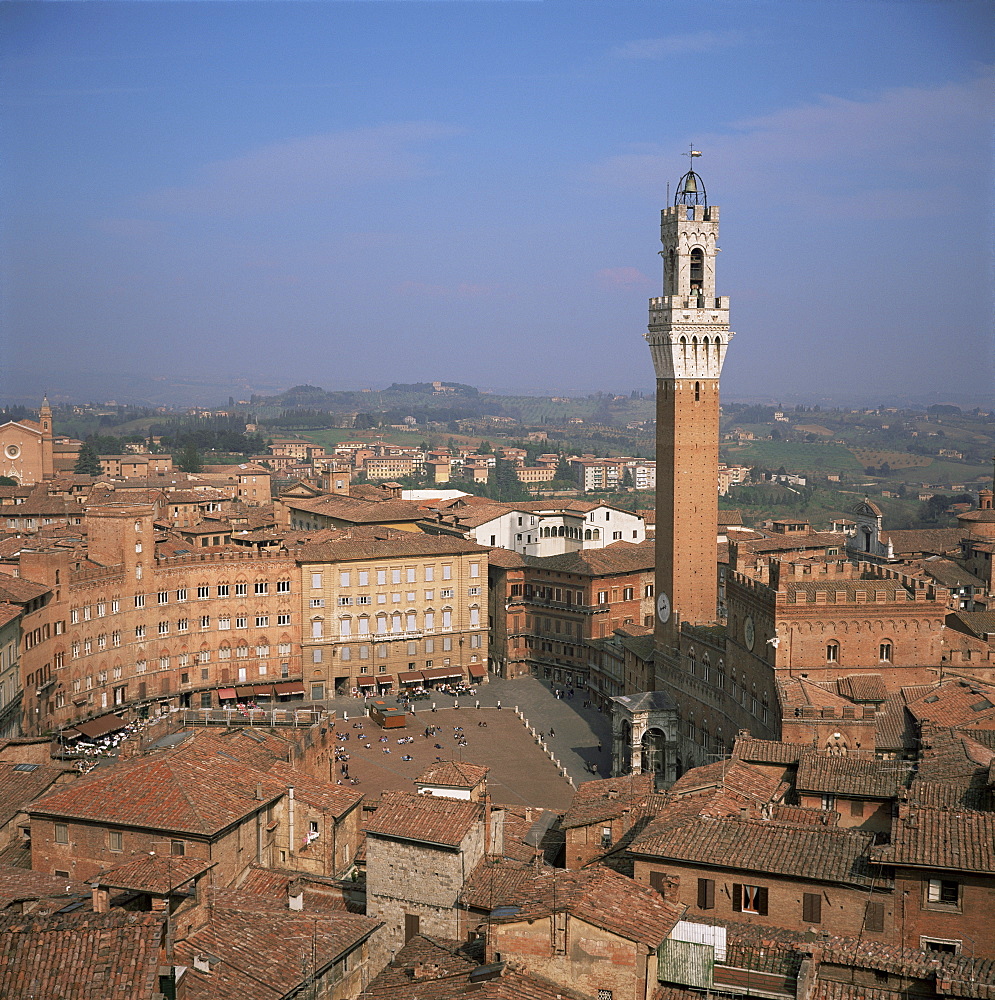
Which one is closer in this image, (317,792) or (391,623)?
(317,792)

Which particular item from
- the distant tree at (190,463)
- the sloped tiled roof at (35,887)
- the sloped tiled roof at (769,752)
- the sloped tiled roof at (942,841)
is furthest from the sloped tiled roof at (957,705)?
the distant tree at (190,463)

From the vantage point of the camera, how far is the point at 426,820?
2156 centimetres

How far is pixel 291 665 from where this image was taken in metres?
67.0

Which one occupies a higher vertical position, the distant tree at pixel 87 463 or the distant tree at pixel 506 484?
the distant tree at pixel 87 463

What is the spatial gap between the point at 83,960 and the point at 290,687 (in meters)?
50.9

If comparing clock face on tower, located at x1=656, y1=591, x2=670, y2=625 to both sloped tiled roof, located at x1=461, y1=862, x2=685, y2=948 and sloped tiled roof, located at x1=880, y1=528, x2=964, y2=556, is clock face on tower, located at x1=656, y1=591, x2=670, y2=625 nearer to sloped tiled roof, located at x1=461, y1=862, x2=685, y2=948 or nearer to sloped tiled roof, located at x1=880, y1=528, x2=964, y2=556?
sloped tiled roof, located at x1=880, y1=528, x2=964, y2=556

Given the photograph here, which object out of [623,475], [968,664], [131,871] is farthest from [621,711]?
[623,475]

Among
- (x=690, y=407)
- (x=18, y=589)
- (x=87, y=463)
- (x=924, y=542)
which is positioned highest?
(x=690, y=407)

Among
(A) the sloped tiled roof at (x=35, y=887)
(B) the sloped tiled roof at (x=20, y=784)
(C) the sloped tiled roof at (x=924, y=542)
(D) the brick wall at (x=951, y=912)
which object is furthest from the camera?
(C) the sloped tiled roof at (x=924, y=542)

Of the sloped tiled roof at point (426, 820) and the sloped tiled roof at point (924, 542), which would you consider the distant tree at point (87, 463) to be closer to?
the sloped tiled roof at point (924, 542)

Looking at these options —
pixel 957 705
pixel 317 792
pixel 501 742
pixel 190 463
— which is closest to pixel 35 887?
pixel 317 792

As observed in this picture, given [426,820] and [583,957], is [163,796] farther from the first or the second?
[583,957]

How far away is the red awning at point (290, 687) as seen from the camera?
2601 inches

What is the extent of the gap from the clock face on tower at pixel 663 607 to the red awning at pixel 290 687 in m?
19.9
